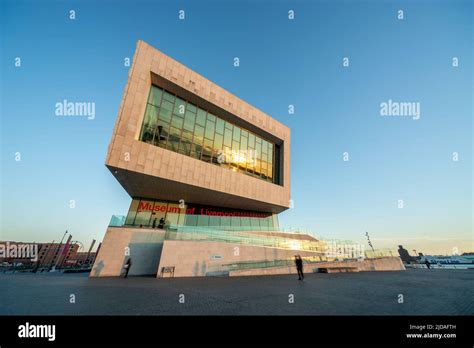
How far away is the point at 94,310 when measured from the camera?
425cm

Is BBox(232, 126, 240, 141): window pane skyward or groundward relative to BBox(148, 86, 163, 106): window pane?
groundward


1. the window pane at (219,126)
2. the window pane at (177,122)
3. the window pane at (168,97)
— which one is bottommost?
the window pane at (177,122)

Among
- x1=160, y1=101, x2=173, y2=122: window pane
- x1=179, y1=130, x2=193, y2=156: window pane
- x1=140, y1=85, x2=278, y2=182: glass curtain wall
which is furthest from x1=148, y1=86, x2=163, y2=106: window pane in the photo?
x1=179, y1=130, x2=193, y2=156: window pane

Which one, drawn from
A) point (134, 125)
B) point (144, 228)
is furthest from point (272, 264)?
point (134, 125)

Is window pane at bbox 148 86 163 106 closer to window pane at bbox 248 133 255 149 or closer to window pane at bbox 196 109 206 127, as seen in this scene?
window pane at bbox 196 109 206 127

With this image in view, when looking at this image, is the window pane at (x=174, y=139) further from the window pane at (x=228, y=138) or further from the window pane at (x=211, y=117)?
the window pane at (x=228, y=138)

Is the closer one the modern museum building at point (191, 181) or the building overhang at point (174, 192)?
the modern museum building at point (191, 181)

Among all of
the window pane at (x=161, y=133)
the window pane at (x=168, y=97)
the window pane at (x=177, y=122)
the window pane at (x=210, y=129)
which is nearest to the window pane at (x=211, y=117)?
the window pane at (x=210, y=129)

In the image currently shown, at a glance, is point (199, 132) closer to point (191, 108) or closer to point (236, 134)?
point (191, 108)
